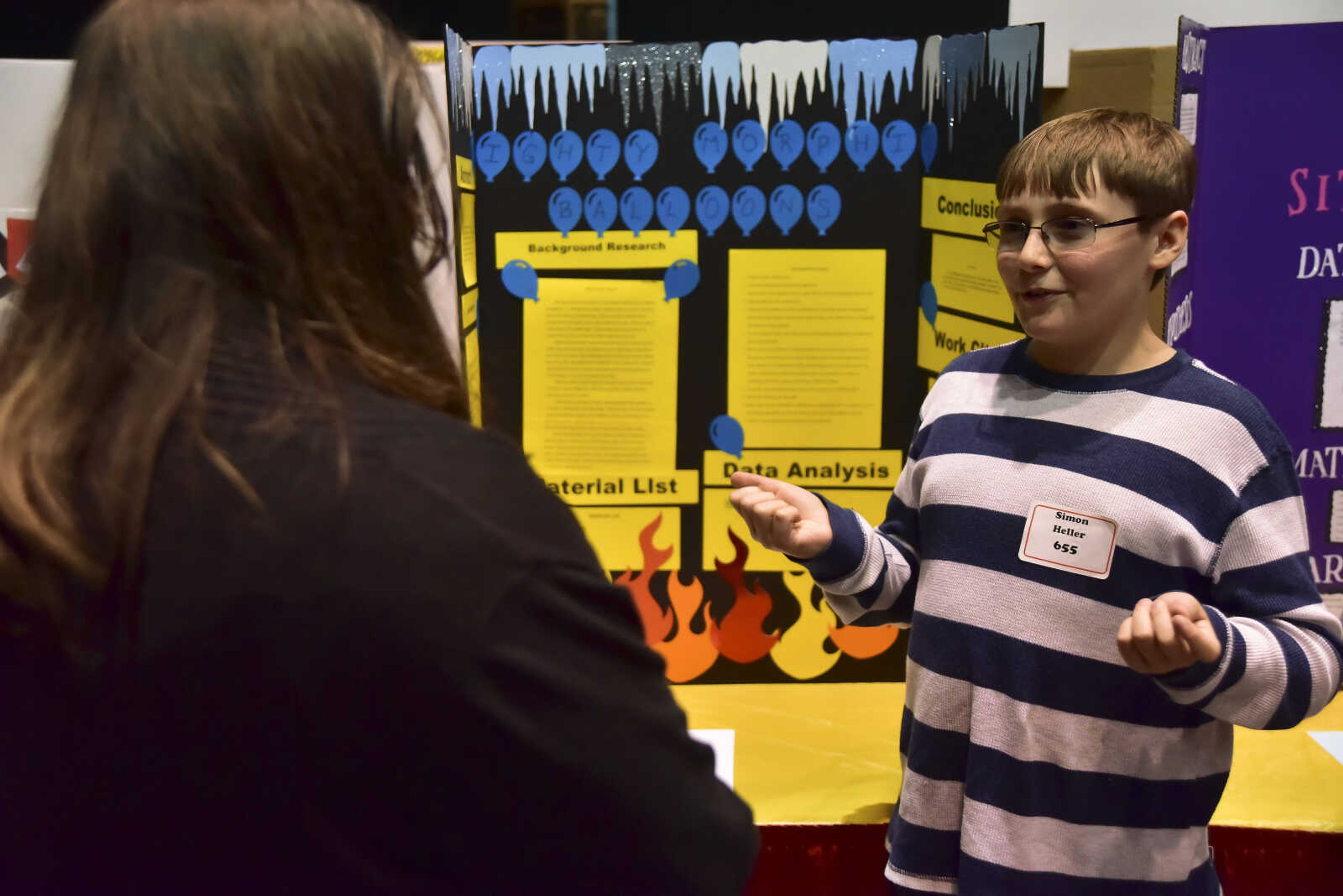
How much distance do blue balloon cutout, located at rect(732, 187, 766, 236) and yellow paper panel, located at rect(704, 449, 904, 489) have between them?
38 cm

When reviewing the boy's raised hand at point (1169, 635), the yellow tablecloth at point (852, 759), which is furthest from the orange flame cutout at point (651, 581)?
the boy's raised hand at point (1169, 635)

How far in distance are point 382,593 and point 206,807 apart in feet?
0.49

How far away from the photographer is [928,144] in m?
1.86

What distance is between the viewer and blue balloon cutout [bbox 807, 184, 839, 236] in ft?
6.26

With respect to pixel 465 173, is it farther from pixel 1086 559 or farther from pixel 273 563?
pixel 273 563

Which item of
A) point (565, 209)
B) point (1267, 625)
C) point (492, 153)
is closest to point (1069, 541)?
point (1267, 625)

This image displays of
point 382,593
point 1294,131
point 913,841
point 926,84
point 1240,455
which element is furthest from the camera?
point 926,84

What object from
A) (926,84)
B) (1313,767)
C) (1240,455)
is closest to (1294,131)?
(926,84)

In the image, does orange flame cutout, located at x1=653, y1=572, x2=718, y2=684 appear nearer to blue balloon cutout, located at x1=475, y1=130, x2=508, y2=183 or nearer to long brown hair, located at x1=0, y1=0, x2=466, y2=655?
blue balloon cutout, located at x1=475, y1=130, x2=508, y2=183

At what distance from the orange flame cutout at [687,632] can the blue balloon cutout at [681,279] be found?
1.62 feet

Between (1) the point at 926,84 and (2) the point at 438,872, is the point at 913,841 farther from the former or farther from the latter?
(1) the point at 926,84

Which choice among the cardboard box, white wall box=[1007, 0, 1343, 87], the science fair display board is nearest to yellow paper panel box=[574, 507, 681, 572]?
the science fair display board

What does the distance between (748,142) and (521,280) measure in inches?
17.6

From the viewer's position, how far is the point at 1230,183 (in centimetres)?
162
